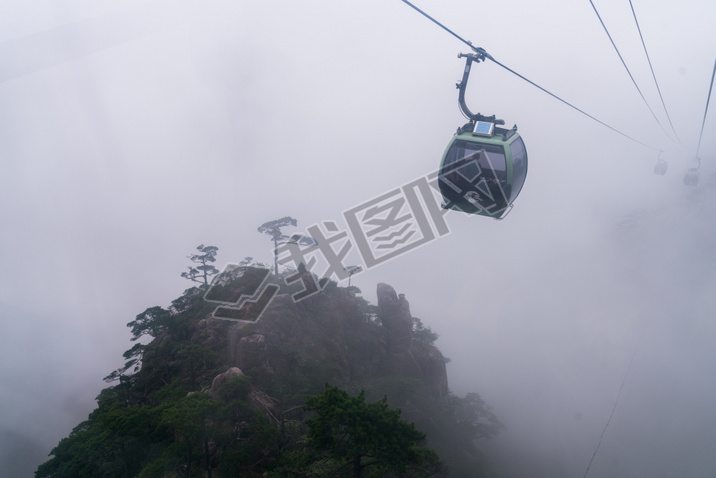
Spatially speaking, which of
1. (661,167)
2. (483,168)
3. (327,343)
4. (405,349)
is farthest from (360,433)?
(661,167)

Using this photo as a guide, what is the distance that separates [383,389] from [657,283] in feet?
316

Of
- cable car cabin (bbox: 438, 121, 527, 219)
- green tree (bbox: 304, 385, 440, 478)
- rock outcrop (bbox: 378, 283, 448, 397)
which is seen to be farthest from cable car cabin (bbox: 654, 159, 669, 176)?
green tree (bbox: 304, 385, 440, 478)

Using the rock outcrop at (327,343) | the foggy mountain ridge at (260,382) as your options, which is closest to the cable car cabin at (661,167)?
the foggy mountain ridge at (260,382)

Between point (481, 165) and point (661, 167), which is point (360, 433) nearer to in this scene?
point (481, 165)

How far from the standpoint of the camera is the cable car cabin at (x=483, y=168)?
33.8 ft

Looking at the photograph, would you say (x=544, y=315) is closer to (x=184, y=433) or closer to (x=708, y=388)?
(x=708, y=388)

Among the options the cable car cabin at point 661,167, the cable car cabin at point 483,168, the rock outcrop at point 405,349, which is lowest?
the rock outcrop at point 405,349

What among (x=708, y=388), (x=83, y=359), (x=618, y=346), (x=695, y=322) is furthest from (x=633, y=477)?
(x=83, y=359)

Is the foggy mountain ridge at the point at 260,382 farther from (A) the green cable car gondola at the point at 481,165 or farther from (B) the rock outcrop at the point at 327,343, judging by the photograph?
(A) the green cable car gondola at the point at 481,165

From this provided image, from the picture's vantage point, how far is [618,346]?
80.8 meters

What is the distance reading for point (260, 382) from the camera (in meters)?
22.3

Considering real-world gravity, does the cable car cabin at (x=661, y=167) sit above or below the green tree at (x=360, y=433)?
above

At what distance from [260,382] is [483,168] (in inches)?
724

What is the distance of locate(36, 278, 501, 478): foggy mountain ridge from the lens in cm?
1612
